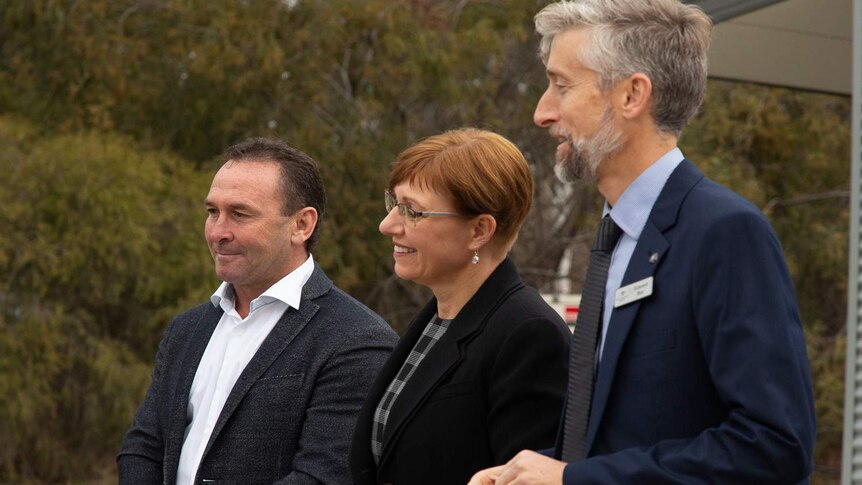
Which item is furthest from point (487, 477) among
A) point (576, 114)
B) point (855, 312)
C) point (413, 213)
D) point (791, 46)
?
point (791, 46)

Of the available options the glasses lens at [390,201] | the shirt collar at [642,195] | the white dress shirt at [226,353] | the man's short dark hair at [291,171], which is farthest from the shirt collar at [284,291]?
the shirt collar at [642,195]

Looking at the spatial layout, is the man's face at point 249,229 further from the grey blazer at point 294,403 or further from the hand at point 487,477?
the hand at point 487,477

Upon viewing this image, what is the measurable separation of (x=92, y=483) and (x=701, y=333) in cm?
1123

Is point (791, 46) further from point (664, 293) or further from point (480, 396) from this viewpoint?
point (664, 293)

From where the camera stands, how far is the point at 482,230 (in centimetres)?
301

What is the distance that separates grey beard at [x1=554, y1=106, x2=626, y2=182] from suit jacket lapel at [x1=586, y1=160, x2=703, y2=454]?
0.12 metres

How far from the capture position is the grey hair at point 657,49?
7.07 ft

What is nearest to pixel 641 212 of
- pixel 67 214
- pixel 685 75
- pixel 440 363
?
pixel 685 75

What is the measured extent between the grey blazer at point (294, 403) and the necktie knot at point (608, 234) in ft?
4.38

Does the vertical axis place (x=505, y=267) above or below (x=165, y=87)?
below

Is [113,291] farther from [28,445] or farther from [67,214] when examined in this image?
[28,445]

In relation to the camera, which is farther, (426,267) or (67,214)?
(67,214)

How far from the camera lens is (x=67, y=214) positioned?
1164 cm

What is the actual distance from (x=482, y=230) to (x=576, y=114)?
858mm
